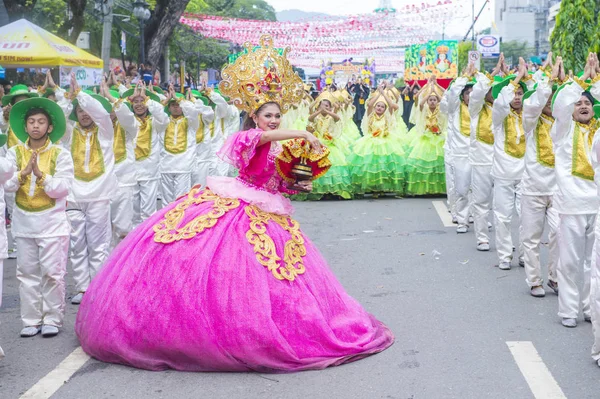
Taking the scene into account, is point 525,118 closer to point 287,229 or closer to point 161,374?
point 287,229

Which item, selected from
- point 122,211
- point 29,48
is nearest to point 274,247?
point 122,211

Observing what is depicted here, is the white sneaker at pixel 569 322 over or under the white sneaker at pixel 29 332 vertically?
under

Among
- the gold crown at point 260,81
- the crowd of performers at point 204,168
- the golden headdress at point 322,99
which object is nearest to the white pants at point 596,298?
the crowd of performers at point 204,168

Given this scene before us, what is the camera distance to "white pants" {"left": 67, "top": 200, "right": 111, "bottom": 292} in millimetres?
8180

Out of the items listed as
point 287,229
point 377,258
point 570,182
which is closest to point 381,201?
point 377,258

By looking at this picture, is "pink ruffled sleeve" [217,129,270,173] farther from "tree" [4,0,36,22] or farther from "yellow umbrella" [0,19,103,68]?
"tree" [4,0,36,22]

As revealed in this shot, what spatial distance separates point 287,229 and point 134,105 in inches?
194

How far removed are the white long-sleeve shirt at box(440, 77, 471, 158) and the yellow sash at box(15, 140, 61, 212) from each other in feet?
20.0

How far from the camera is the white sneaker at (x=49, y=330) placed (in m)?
6.82

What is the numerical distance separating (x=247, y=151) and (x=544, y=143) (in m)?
3.08

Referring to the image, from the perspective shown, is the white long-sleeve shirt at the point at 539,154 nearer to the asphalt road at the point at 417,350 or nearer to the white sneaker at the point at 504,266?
the asphalt road at the point at 417,350

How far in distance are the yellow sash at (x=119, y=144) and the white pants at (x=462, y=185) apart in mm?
4606

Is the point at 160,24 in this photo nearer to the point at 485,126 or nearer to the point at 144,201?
the point at 144,201

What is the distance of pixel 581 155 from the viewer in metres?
6.97
